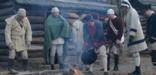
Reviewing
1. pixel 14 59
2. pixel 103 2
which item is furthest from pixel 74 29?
pixel 103 2

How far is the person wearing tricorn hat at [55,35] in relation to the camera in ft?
39.4

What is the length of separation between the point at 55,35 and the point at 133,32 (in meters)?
2.13

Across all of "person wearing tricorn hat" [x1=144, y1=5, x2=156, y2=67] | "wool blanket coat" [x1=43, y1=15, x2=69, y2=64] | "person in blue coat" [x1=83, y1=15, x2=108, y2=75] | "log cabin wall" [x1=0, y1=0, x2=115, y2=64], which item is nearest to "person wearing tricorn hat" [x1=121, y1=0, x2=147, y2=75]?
"person in blue coat" [x1=83, y1=15, x2=108, y2=75]

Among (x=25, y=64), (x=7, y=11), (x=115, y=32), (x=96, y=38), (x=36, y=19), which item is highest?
(x=7, y=11)

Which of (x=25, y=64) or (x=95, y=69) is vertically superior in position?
(x=25, y=64)

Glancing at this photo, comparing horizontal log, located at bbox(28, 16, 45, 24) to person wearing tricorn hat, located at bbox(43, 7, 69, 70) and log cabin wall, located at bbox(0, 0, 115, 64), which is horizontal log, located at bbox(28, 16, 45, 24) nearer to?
log cabin wall, located at bbox(0, 0, 115, 64)

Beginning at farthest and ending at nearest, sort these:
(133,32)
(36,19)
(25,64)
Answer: (36,19), (25,64), (133,32)

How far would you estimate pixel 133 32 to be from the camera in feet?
36.7

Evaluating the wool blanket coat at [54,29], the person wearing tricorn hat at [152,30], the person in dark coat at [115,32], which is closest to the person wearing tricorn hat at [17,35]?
the wool blanket coat at [54,29]

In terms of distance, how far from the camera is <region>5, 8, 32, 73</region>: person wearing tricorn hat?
11.4 m

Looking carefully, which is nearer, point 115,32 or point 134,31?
point 134,31

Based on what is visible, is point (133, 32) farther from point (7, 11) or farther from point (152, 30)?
point (7, 11)

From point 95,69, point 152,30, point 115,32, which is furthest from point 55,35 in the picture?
point 152,30

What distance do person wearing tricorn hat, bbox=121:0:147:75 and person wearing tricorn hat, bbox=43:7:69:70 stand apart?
5.74 feet
